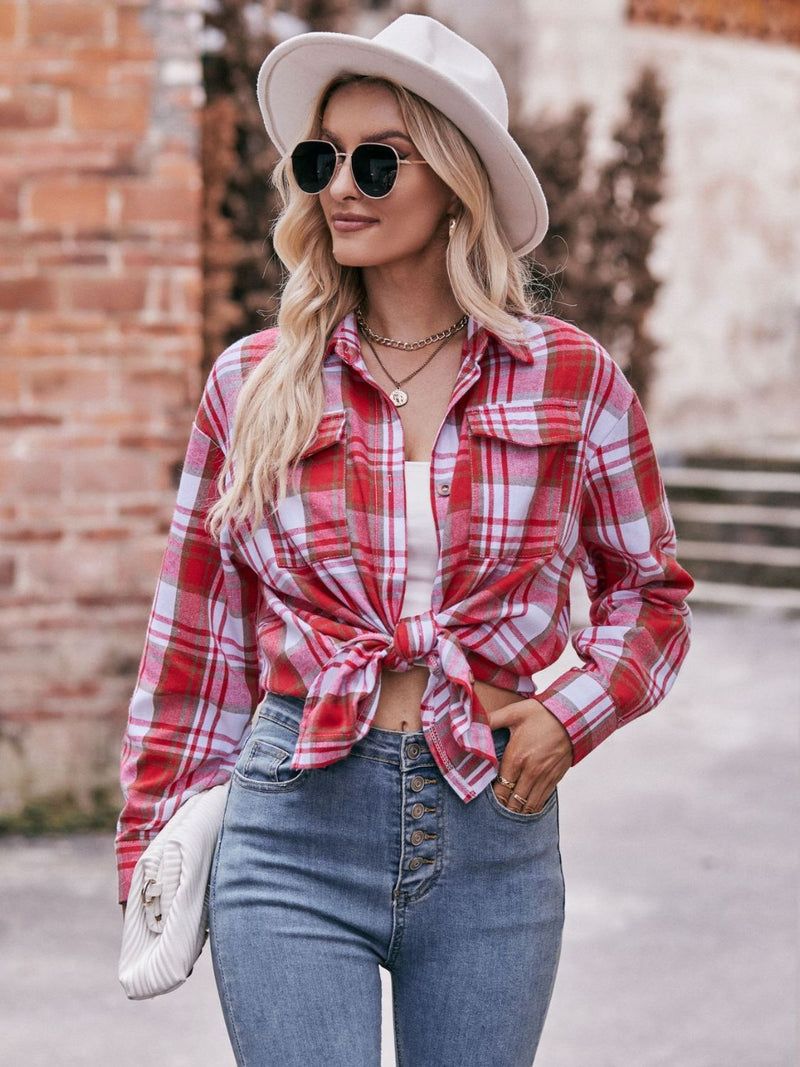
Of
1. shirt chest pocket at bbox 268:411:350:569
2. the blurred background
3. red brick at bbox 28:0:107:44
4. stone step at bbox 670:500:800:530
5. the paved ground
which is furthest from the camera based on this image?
stone step at bbox 670:500:800:530

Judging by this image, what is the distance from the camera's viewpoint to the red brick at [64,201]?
16.1 feet

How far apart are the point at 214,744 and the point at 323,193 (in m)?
0.81

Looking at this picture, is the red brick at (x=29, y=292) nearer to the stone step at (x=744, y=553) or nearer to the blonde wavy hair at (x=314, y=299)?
the blonde wavy hair at (x=314, y=299)

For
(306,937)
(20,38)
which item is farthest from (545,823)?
(20,38)

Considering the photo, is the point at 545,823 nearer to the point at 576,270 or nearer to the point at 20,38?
the point at 20,38

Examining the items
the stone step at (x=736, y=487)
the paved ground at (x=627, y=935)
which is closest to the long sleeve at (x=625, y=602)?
the paved ground at (x=627, y=935)

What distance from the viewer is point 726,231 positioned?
1262 cm

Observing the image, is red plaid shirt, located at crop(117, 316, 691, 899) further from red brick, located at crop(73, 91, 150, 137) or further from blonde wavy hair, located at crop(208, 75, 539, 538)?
red brick, located at crop(73, 91, 150, 137)

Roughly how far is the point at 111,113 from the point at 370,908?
11.7ft

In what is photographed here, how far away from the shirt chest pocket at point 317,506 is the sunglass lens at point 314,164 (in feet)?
1.11

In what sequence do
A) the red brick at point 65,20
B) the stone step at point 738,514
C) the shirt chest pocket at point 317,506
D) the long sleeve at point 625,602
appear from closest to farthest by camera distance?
1. the shirt chest pocket at point 317,506
2. the long sleeve at point 625,602
3. the red brick at point 65,20
4. the stone step at point 738,514

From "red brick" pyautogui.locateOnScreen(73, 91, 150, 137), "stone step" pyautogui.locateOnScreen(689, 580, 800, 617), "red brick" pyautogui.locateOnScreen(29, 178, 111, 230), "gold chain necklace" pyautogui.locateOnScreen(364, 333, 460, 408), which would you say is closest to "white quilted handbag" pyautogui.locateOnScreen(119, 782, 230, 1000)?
"gold chain necklace" pyautogui.locateOnScreen(364, 333, 460, 408)

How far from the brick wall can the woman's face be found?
9.42ft

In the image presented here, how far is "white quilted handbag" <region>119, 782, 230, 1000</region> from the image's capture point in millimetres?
2039
